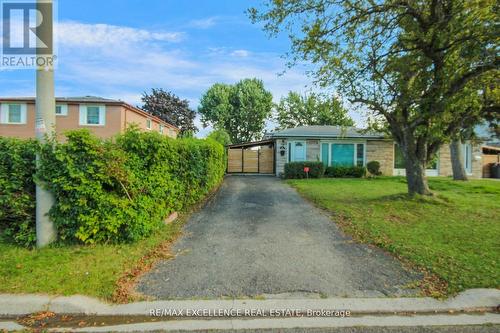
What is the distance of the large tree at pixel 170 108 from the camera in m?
38.6

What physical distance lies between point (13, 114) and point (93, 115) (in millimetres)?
5852

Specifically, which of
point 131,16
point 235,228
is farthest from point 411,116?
point 131,16

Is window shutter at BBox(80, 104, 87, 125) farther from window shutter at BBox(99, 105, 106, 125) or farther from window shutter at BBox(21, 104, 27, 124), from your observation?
window shutter at BBox(21, 104, 27, 124)

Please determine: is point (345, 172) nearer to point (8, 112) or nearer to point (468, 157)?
point (468, 157)

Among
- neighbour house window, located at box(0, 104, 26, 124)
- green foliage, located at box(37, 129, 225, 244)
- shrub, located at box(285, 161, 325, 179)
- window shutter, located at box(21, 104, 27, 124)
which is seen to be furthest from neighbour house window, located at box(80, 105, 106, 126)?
green foliage, located at box(37, 129, 225, 244)

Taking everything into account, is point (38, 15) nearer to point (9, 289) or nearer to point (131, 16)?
point (9, 289)

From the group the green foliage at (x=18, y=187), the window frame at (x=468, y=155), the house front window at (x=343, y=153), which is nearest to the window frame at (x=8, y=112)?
the green foliage at (x=18, y=187)

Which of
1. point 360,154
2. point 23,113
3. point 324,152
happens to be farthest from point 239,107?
point 23,113

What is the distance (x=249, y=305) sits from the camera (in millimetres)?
3256

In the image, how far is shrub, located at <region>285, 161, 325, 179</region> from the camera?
17.4 meters

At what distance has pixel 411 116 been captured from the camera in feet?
30.8

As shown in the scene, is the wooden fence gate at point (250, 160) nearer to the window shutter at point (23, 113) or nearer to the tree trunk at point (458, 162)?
the tree trunk at point (458, 162)

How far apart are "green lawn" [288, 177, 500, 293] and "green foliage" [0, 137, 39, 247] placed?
606cm

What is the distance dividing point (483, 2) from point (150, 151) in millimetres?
8224
